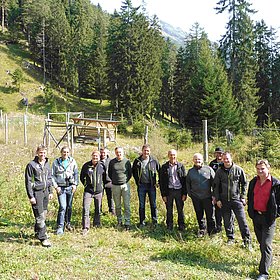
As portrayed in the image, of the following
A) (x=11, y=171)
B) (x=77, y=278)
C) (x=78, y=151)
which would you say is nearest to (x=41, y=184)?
(x=77, y=278)

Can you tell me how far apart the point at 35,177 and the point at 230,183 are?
3.34m

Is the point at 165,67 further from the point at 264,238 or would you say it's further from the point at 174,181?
the point at 264,238

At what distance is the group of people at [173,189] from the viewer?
15.3 ft

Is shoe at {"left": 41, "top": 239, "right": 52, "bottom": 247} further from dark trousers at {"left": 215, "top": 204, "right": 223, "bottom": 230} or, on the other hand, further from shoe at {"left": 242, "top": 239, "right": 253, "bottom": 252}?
shoe at {"left": 242, "top": 239, "right": 253, "bottom": 252}

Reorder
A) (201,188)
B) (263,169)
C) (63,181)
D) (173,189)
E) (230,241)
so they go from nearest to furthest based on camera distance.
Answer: (263,169) → (230,241) → (201,188) → (63,181) → (173,189)

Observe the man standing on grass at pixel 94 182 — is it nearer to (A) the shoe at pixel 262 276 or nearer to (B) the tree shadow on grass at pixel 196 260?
(B) the tree shadow on grass at pixel 196 260

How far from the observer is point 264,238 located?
462 cm

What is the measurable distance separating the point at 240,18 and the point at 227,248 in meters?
28.1

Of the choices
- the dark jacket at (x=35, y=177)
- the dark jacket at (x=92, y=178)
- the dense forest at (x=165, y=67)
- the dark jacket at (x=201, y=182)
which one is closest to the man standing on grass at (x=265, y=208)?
the dark jacket at (x=201, y=182)

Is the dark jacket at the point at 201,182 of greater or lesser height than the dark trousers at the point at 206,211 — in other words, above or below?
above

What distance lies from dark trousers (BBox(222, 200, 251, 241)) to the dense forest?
1475cm

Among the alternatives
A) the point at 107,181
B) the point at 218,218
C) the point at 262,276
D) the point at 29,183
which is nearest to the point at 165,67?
the point at 107,181

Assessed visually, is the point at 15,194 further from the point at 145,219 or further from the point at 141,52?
the point at 141,52

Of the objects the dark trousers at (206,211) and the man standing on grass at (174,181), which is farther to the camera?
the man standing on grass at (174,181)
